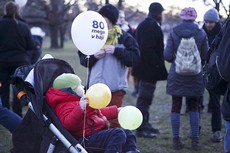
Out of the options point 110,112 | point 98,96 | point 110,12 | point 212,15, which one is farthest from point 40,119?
point 212,15

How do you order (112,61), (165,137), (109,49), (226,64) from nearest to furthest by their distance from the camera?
(226,64), (109,49), (112,61), (165,137)

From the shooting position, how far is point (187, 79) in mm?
4387

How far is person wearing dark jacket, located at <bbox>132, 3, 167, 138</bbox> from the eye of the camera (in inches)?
196

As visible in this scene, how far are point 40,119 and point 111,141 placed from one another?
62 cm

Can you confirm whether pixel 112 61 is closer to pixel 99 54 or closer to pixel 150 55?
pixel 99 54

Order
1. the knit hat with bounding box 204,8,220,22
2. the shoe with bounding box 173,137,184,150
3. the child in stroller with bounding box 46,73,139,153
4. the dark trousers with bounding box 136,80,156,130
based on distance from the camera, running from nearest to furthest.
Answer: the child in stroller with bounding box 46,73,139,153, the shoe with bounding box 173,137,184,150, the knit hat with bounding box 204,8,220,22, the dark trousers with bounding box 136,80,156,130

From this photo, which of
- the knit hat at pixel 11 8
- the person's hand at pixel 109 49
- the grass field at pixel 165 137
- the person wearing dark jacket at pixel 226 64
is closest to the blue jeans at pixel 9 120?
the grass field at pixel 165 137

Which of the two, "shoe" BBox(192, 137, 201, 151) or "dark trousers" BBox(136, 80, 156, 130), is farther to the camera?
"dark trousers" BBox(136, 80, 156, 130)

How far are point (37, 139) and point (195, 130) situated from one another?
2057 millimetres

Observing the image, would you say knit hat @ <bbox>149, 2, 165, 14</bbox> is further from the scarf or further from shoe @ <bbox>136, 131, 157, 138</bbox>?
shoe @ <bbox>136, 131, 157, 138</bbox>

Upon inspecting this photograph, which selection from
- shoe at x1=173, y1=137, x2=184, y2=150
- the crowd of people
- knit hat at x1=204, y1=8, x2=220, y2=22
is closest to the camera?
the crowd of people

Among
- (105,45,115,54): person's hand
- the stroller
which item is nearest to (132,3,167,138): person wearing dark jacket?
(105,45,115,54): person's hand

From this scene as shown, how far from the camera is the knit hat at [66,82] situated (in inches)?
128

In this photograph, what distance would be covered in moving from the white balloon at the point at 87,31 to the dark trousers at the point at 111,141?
2.65 feet
